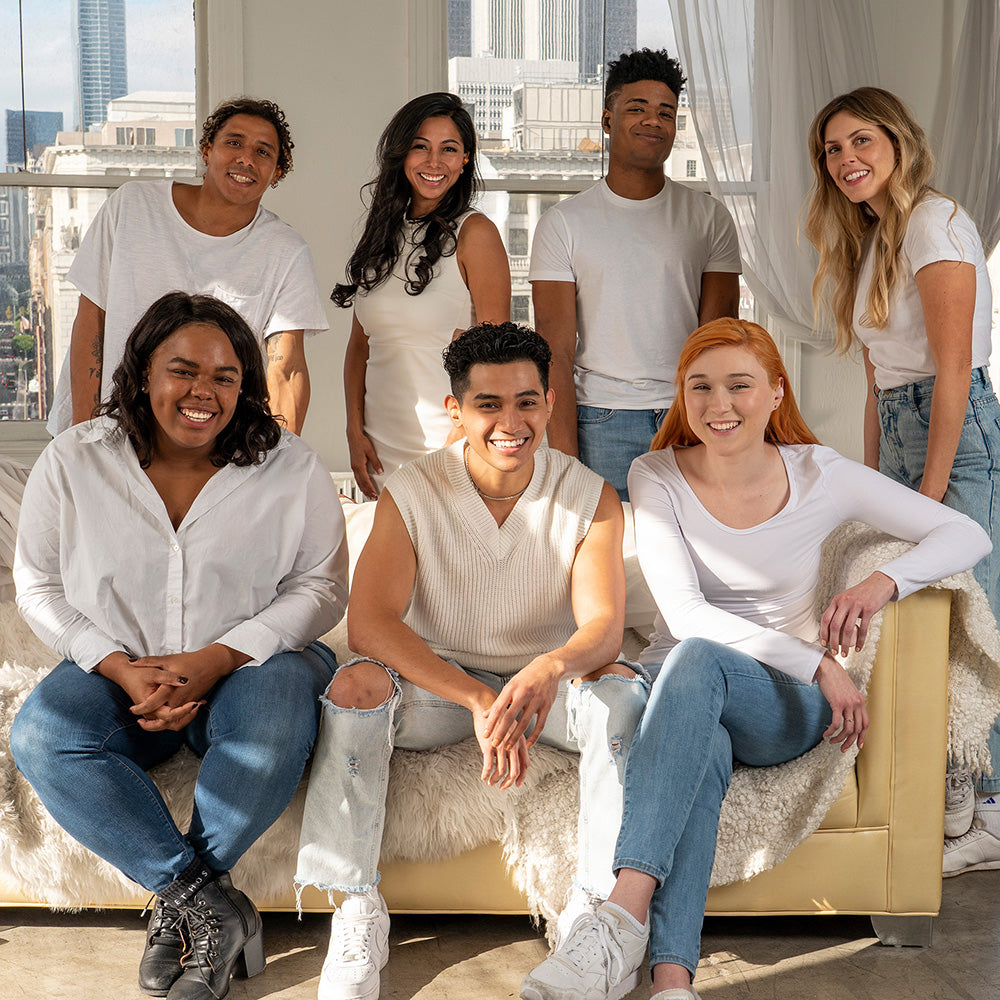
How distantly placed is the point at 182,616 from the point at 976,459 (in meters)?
1.59

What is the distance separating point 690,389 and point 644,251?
738 millimetres

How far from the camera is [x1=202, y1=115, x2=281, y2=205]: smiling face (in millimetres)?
2602

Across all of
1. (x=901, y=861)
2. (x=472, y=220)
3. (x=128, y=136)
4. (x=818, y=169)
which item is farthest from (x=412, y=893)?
(x=128, y=136)

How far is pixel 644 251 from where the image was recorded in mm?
2783

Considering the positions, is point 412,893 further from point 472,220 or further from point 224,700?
point 472,220

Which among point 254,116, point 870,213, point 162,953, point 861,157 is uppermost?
point 254,116

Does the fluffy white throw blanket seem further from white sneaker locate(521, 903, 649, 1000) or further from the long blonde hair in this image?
the long blonde hair

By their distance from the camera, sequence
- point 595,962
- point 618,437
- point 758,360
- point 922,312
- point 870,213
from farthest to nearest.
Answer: point 618,437 → point 870,213 → point 922,312 → point 758,360 → point 595,962

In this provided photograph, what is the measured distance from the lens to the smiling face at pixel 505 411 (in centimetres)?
205

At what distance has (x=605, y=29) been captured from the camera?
436 centimetres

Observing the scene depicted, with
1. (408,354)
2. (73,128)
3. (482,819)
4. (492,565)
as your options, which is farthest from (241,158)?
(73,128)

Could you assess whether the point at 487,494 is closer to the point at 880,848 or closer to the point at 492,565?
the point at 492,565

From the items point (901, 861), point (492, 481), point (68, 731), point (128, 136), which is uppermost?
point (128, 136)

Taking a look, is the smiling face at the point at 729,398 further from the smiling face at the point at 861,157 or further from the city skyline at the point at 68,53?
the city skyline at the point at 68,53
